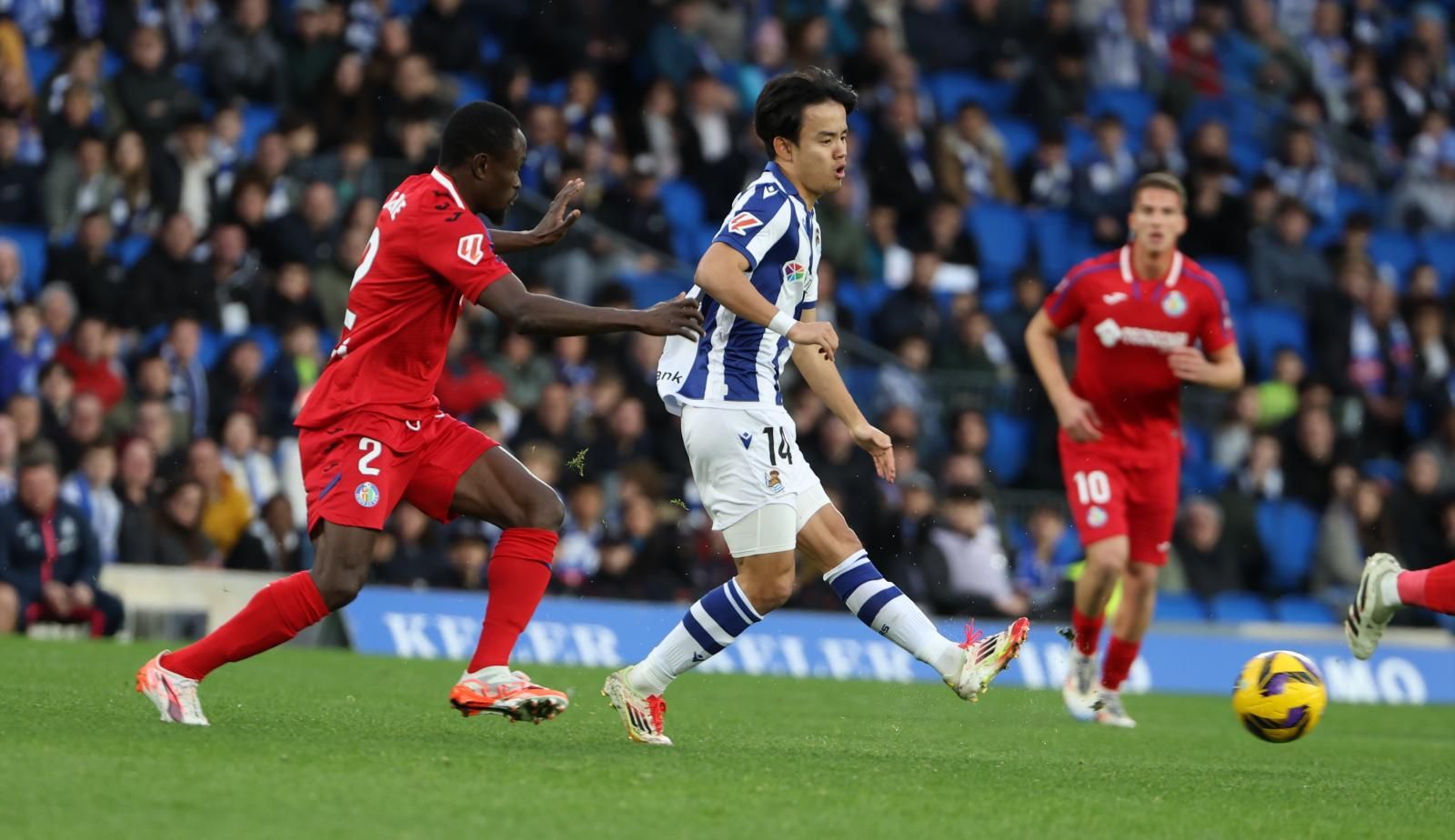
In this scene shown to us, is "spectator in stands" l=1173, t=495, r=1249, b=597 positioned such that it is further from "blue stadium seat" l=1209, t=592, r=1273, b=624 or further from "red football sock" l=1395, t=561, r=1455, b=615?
"red football sock" l=1395, t=561, r=1455, b=615

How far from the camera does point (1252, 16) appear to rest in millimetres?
25391

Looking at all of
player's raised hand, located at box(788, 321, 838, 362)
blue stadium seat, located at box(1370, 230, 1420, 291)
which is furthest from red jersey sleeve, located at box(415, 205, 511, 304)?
blue stadium seat, located at box(1370, 230, 1420, 291)

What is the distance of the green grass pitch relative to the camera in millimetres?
5512

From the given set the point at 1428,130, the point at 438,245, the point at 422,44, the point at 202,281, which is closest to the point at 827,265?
the point at 422,44

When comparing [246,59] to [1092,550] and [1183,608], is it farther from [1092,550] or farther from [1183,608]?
[1092,550]

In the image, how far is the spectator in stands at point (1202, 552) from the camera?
17531 millimetres

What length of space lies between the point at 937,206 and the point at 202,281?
715cm

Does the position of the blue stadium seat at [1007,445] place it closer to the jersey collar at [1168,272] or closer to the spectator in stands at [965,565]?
the spectator in stands at [965,565]

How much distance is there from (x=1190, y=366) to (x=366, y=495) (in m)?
5.11

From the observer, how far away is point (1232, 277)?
21.2 metres

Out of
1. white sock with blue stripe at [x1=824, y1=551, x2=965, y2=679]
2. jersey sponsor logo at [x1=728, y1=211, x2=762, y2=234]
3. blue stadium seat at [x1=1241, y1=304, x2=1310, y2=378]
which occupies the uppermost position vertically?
blue stadium seat at [x1=1241, y1=304, x2=1310, y2=378]

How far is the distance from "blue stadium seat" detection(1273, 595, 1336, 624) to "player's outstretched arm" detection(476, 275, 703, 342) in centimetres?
1205

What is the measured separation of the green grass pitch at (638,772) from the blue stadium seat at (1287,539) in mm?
7338

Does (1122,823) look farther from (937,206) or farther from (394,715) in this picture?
(937,206)
